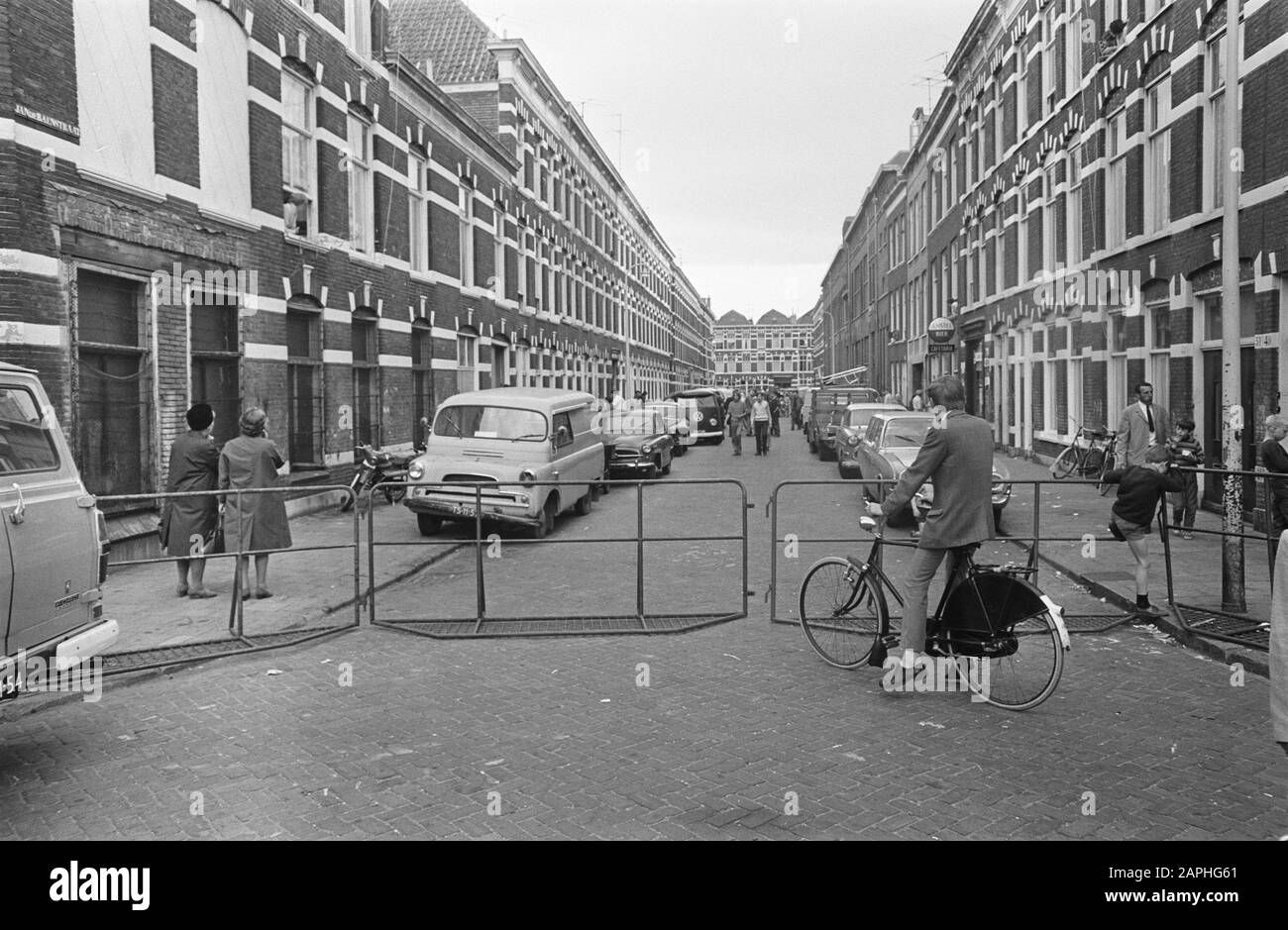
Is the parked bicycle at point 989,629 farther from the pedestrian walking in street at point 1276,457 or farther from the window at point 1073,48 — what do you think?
the window at point 1073,48

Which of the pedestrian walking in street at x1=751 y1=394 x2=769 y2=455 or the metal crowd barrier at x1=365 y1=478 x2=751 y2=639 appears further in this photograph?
Result: the pedestrian walking in street at x1=751 y1=394 x2=769 y2=455

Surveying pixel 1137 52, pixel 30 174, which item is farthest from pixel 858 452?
pixel 30 174

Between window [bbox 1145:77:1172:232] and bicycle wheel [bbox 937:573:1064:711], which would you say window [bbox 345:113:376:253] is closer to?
window [bbox 1145:77:1172:232]

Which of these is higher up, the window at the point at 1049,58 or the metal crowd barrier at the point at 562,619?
the window at the point at 1049,58

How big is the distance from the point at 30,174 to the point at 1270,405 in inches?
575

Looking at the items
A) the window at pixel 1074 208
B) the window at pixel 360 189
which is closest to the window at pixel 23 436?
the window at pixel 360 189

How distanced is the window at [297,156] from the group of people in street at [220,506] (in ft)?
24.6

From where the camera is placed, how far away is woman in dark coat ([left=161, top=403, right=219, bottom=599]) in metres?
9.56

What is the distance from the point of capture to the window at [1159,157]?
1784 centimetres

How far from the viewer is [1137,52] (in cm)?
1891

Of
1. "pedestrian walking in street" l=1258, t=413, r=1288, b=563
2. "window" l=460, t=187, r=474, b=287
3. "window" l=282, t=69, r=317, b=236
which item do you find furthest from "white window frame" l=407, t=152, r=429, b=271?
"pedestrian walking in street" l=1258, t=413, r=1288, b=563

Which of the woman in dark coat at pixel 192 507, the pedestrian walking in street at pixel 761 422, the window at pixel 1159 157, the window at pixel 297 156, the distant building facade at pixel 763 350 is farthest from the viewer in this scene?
the distant building facade at pixel 763 350

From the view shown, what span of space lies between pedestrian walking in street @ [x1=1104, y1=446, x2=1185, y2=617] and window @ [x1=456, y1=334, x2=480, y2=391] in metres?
18.9

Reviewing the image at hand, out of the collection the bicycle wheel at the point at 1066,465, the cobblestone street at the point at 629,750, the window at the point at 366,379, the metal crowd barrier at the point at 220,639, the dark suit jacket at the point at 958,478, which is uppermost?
the window at the point at 366,379
